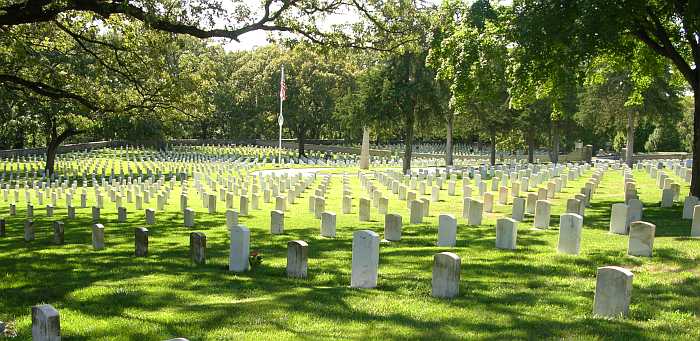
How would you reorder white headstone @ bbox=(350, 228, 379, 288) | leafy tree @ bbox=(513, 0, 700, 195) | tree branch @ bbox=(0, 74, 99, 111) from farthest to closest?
tree branch @ bbox=(0, 74, 99, 111) → leafy tree @ bbox=(513, 0, 700, 195) → white headstone @ bbox=(350, 228, 379, 288)

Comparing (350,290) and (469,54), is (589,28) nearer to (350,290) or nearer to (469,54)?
(469,54)

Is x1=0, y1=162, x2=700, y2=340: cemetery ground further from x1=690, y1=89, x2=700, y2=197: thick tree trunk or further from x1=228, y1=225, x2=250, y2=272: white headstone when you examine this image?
x1=690, y1=89, x2=700, y2=197: thick tree trunk

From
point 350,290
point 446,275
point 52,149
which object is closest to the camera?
point 446,275

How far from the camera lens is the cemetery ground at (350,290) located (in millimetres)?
5379

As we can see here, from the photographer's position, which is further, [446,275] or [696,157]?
[696,157]

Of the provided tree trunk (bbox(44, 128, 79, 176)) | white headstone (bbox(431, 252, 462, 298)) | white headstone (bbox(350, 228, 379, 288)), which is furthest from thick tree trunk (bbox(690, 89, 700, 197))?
tree trunk (bbox(44, 128, 79, 176))

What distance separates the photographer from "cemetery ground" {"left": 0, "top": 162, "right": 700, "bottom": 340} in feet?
17.6

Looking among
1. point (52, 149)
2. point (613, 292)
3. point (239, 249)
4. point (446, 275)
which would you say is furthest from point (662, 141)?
point (613, 292)

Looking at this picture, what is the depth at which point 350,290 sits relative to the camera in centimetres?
695

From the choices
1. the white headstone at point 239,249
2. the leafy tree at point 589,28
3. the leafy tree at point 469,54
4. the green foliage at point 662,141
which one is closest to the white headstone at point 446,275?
the white headstone at point 239,249

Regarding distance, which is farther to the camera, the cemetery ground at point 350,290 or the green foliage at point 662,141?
the green foliage at point 662,141

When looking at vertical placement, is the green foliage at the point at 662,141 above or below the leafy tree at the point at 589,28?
below

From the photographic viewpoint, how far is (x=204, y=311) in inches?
243

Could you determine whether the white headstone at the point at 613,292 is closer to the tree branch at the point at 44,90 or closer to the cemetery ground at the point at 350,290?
the cemetery ground at the point at 350,290
